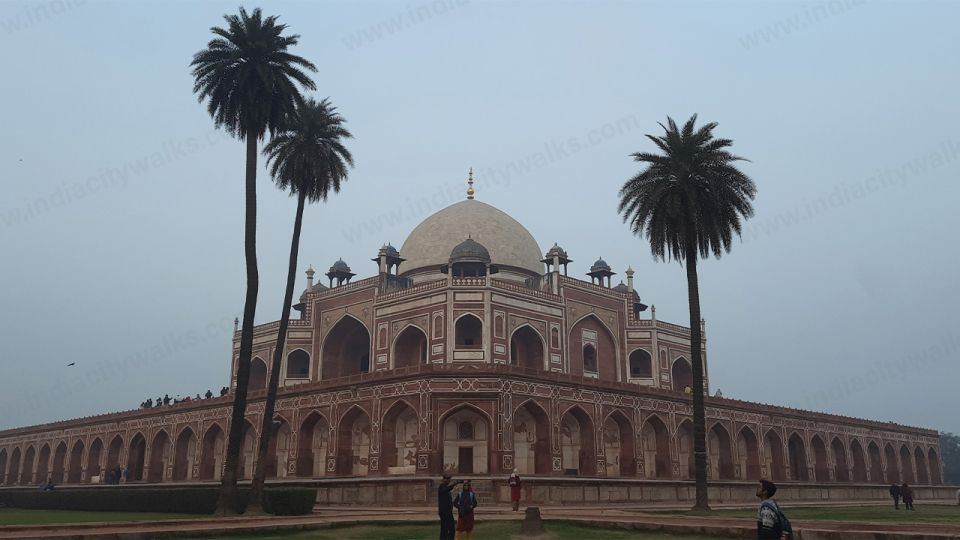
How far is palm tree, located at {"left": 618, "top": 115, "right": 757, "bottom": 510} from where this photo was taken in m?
30.5

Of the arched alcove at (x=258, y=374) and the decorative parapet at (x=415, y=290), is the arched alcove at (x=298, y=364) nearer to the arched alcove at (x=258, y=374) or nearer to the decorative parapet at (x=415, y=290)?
the arched alcove at (x=258, y=374)

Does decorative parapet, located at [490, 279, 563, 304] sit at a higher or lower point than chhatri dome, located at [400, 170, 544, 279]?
lower

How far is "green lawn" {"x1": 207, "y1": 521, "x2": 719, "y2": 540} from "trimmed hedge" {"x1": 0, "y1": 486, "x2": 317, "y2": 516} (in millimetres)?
6292

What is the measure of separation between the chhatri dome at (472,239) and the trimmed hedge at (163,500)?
27765 mm

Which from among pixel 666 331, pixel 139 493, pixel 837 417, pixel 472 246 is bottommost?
pixel 139 493

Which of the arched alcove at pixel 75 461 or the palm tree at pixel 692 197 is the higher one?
the palm tree at pixel 692 197

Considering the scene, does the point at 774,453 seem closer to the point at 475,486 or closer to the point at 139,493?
the point at 475,486

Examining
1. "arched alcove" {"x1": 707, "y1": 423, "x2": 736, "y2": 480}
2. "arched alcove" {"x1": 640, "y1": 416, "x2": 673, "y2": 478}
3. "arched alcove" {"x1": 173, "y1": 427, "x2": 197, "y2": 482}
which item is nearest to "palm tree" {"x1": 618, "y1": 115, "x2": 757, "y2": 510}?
"arched alcove" {"x1": 640, "y1": 416, "x2": 673, "y2": 478}

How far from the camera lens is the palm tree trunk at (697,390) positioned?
2755cm

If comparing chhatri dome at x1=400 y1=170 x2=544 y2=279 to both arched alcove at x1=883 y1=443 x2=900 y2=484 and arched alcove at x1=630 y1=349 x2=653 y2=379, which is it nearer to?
arched alcove at x1=630 y1=349 x2=653 y2=379

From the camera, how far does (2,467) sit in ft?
236

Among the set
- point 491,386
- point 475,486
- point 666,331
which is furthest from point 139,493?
point 666,331

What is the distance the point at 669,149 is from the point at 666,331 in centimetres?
2965

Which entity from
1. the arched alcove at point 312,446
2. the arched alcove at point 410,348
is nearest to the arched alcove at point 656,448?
the arched alcove at point 410,348
